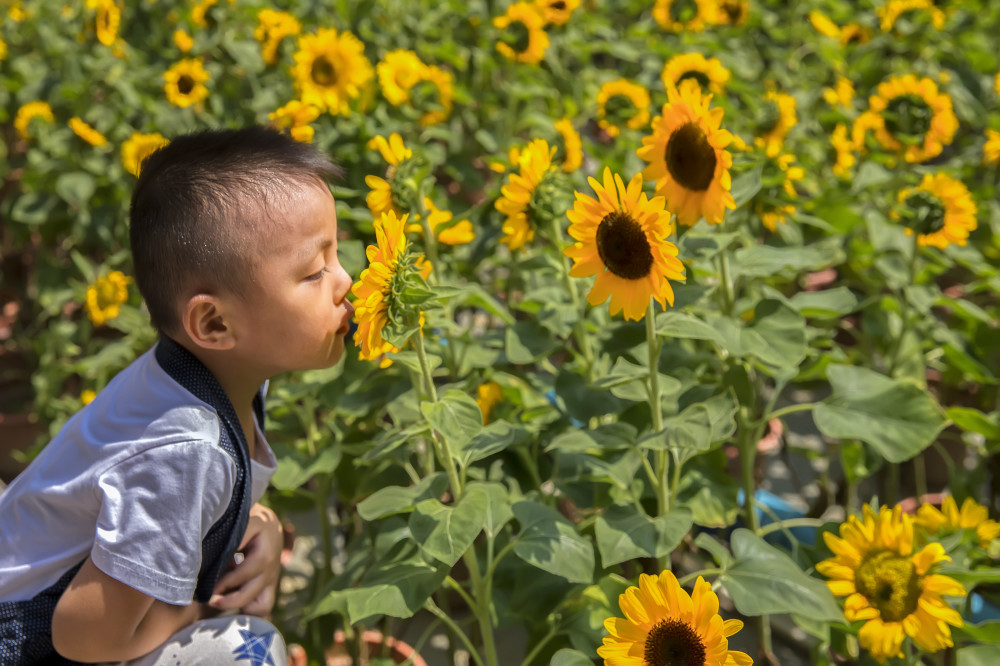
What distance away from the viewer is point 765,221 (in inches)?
54.2

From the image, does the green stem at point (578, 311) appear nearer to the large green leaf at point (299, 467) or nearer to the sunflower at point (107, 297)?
the large green leaf at point (299, 467)

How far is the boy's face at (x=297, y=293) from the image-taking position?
89cm

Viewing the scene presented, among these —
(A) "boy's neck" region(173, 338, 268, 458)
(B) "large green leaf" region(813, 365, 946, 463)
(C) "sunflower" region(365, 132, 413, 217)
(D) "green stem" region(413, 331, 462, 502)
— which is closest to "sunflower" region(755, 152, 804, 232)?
(B) "large green leaf" region(813, 365, 946, 463)

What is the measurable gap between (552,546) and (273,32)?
4.86 ft

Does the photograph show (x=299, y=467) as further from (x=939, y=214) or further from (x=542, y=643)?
(x=939, y=214)

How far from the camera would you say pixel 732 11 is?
Result: 2.45 metres

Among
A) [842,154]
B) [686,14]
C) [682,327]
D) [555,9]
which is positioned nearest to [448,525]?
[682,327]

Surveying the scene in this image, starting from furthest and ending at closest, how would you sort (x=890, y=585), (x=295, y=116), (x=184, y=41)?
(x=184, y=41)
(x=295, y=116)
(x=890, y=585)

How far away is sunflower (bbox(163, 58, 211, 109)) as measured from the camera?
208 centimetres

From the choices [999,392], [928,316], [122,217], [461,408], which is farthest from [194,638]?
[122,217]

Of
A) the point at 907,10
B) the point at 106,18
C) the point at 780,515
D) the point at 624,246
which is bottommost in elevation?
the point at 780,515

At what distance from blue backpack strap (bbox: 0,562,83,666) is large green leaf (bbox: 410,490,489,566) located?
13.8 inches

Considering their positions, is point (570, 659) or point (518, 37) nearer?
point (570, 659)

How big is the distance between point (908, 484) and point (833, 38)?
4.47 feet
